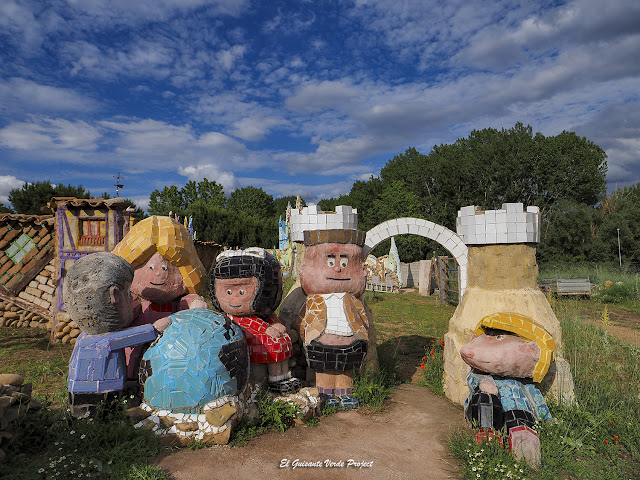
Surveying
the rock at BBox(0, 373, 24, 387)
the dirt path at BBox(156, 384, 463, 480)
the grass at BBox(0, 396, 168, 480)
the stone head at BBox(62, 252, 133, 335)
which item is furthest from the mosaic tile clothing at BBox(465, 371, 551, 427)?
the rock at BBox(0, 373, 24, 387)

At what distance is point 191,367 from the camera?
357cm

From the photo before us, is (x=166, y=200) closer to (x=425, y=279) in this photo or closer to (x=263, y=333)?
(x=425, y=279)

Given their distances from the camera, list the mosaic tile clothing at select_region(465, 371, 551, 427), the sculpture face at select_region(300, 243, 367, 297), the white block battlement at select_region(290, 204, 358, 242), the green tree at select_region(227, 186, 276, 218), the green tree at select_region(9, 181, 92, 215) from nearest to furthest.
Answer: the mosaic tile clothing at select_region(465, 371, 551, 427)
the sculpture face at select_region(300, 243, 367, 297)
the white block battlement at select_region(290, 204, 358, 242)
the green tree at select_region(9, 181, 92, 215)
the green tree at select_region(227, 186, 276, 218)

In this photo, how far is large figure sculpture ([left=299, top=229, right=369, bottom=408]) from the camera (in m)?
4.50

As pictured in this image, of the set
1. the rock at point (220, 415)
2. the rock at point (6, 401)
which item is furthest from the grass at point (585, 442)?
the rock at point (6, 401)

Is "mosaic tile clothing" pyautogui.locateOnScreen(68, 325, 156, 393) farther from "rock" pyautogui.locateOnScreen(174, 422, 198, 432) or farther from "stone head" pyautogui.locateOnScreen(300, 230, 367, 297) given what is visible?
"stone head" pyautogui.locateOnScreen(300, 230, 367, 297)

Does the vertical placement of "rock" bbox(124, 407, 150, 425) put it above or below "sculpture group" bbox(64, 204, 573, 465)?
below

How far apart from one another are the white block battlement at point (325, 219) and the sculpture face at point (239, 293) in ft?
4.13

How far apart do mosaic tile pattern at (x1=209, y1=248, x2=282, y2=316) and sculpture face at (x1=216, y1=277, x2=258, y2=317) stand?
0.15 feet

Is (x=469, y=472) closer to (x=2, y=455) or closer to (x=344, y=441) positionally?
(x=344, y=441)

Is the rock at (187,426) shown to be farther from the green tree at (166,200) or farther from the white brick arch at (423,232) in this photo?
the green tree at (166,200)

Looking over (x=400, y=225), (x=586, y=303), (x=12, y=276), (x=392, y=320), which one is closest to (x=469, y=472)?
(x=400, y=225)

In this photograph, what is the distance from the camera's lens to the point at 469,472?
3.28 meters

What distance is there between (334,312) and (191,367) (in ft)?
5.55
